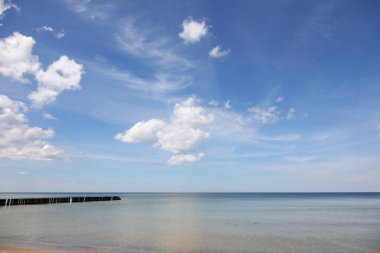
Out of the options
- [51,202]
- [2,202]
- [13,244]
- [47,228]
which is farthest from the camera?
[51,202]

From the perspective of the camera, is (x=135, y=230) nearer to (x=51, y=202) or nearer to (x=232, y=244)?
(x=232, y=244)

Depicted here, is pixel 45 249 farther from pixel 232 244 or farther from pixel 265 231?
pixel 265 231

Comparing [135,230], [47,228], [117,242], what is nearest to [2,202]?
[47,228]

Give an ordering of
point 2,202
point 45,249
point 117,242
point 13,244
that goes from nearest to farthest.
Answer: point 45,249 → point 13,244 → point 117,242 → point 2,202

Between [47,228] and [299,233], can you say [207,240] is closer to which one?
[299,233]

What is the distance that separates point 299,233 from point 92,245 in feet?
58.1

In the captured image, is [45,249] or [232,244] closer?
[45,249]

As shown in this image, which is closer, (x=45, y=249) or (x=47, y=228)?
(x=45, y=249)

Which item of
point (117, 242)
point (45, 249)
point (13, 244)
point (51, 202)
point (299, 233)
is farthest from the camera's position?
point (51, 202)

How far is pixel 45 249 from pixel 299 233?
20.7 meters

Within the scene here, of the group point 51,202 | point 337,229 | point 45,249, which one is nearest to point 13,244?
point 45,249

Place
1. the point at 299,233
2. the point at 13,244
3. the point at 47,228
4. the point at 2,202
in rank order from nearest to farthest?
the point at 13,244 < the point at 299,233 < the point at 47,228 < the point at 2,202

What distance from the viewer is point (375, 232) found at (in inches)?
1258

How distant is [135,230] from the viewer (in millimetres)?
31828
